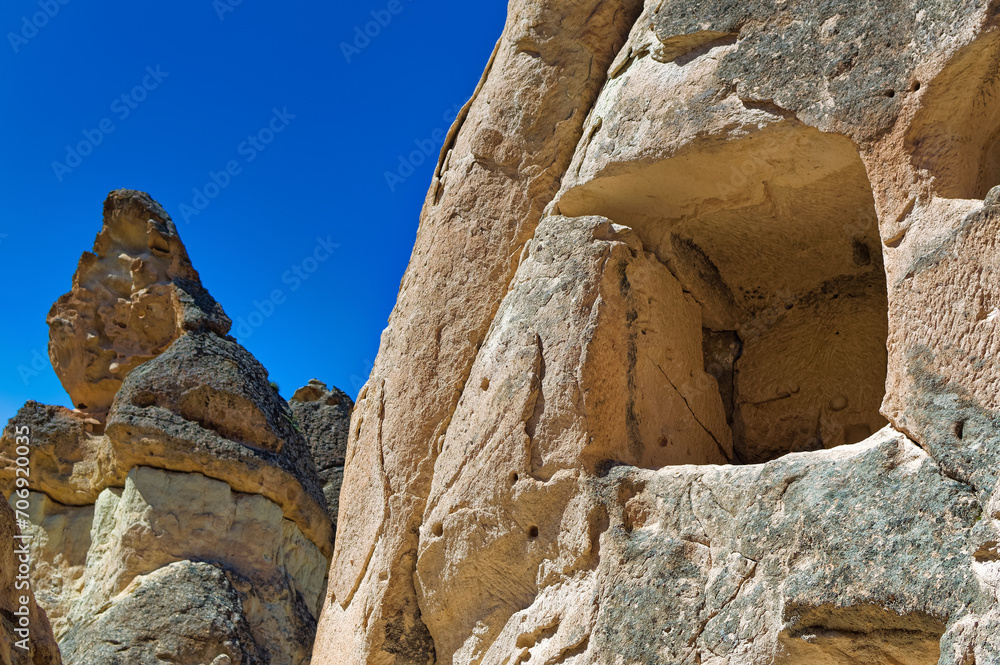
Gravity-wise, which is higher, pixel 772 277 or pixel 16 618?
pixel 772 277

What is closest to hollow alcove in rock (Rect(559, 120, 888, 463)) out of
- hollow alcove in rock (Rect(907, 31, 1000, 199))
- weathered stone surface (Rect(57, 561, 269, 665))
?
hollow alcove in rock (Rect(907, 31, 1000, 199))

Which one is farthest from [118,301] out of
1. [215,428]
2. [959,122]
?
[959,122]

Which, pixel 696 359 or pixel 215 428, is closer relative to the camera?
pixel 696 359

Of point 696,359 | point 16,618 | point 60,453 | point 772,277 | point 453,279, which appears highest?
point 60,453

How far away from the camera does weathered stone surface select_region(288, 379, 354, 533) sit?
42.9ft

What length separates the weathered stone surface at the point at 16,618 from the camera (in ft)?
12.0

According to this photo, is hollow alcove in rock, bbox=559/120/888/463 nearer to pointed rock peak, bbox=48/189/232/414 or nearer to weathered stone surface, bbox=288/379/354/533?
pointed rock peak, bbox=48/189/232/414

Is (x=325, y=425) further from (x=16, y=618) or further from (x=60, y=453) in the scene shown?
(x=16, y=618)

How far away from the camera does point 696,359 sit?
4883mm

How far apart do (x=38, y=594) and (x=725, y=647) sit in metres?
7.95

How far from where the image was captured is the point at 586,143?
16.2ft

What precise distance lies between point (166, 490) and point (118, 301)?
321 centimetres

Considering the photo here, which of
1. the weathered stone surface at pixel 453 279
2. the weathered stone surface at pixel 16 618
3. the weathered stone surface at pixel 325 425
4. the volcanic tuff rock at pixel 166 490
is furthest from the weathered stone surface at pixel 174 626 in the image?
the weathered stone surface at pixel 16 618

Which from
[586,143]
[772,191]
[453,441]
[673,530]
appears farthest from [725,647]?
[586,143]
